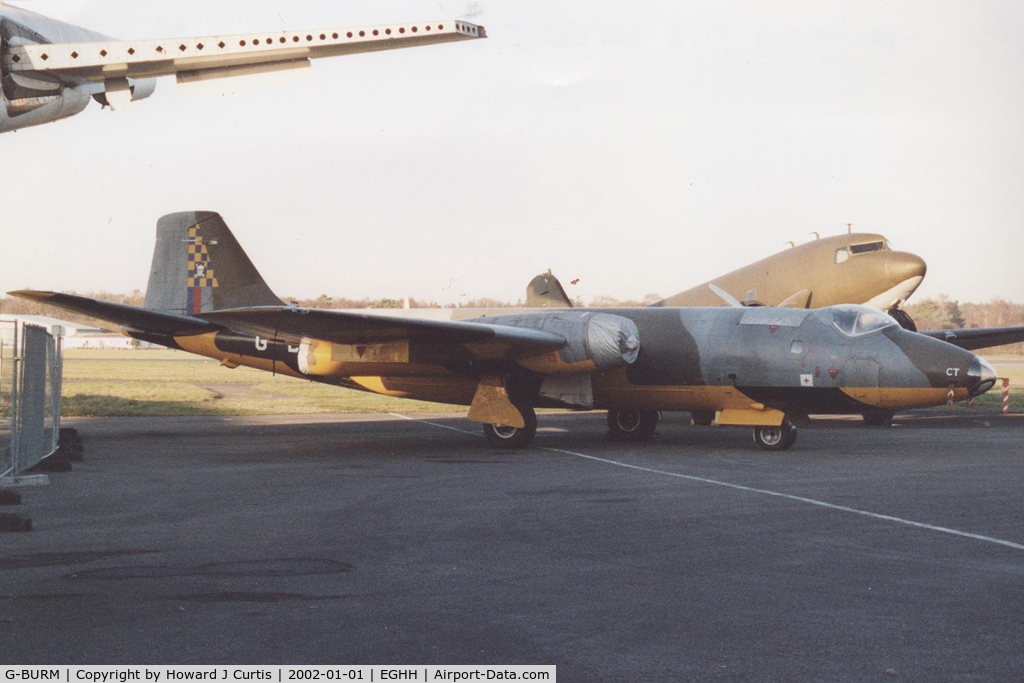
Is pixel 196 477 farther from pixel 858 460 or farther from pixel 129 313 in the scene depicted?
pixel 858 460

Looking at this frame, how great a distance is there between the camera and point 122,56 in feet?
16.3

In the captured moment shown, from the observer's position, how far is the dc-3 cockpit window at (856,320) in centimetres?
1611

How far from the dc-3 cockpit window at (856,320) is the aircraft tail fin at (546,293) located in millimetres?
12228

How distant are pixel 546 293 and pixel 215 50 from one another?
2342cm

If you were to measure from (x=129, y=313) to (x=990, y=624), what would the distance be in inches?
631

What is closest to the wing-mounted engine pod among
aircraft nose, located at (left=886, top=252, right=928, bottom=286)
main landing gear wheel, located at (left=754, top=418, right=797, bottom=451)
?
main landing gear wheel, located at (left=754, top=418, right=797, bottom=451)

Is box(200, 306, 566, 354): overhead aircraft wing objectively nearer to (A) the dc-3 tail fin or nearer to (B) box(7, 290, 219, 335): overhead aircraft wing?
(B) box(7, 290, 219, 335): overhead aircraft wing

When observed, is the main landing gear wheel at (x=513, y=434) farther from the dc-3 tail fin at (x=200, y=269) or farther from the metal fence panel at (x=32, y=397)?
the metal fence panel at (x=32, y=397)

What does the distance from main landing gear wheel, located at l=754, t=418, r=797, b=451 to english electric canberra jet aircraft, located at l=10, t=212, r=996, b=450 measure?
25 mm

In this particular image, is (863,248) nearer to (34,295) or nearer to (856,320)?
(856,320)

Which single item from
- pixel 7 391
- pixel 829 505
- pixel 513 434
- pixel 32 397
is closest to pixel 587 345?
pixel 513 434

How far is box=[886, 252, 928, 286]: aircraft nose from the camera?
24375mm

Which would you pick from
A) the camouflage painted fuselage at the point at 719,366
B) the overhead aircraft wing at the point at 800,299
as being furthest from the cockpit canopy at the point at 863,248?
the camouflage painted fuselage at the point at 719,366

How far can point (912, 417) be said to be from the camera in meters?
27.0
